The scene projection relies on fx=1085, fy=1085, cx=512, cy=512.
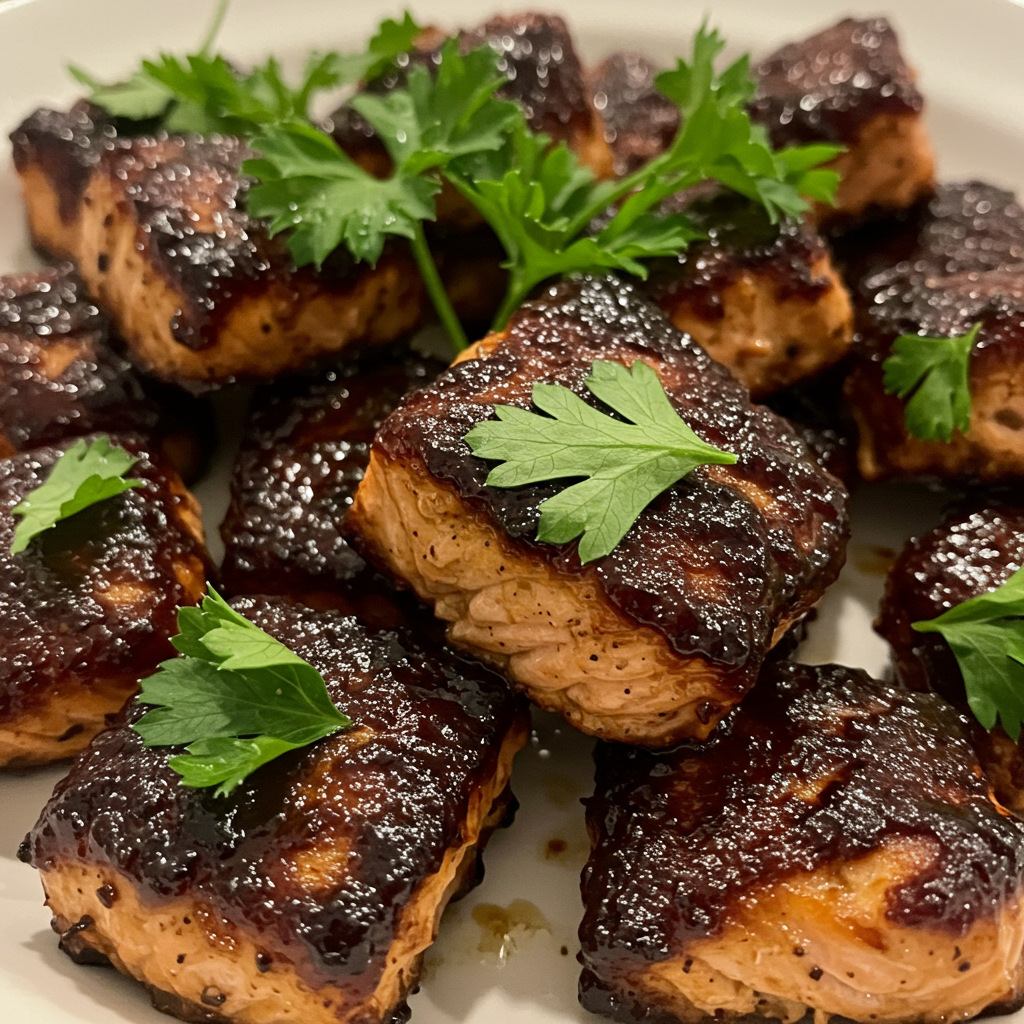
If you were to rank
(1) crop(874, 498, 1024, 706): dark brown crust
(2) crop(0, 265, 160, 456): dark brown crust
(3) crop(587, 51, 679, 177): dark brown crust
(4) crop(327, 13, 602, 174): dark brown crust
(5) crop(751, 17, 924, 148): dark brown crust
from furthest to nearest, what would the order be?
(3) crop(587, 51, 679, 177): dark brown crust < (5) crop(751, 17, 924, 148): dark brown crust < (4) crop(327, 13, 602, 174): dark brown crust < (2) crop(0, 265, 160, 456): dark brown crust < (1) crop(874, 498, 1024, 706): dark brown crust

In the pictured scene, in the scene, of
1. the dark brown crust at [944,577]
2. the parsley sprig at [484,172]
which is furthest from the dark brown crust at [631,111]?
the dark brown crust at [944,577]

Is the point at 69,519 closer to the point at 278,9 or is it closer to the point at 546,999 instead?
the point at 546,999

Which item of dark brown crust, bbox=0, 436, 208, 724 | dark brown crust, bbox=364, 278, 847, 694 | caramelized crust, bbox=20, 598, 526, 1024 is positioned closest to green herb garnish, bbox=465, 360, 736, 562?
dark brown crust, bbox=364, 278, 847, 694

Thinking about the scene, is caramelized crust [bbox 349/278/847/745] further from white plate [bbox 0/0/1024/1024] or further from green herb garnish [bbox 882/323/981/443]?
green herb garnish [bbox 882/323/981/443]

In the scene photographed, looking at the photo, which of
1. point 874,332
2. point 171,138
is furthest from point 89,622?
point 874,332

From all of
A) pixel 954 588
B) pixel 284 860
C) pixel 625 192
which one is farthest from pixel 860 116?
pixel 284 860

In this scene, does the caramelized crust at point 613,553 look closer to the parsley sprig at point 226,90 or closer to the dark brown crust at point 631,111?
the parsley sprig at point 226,90
